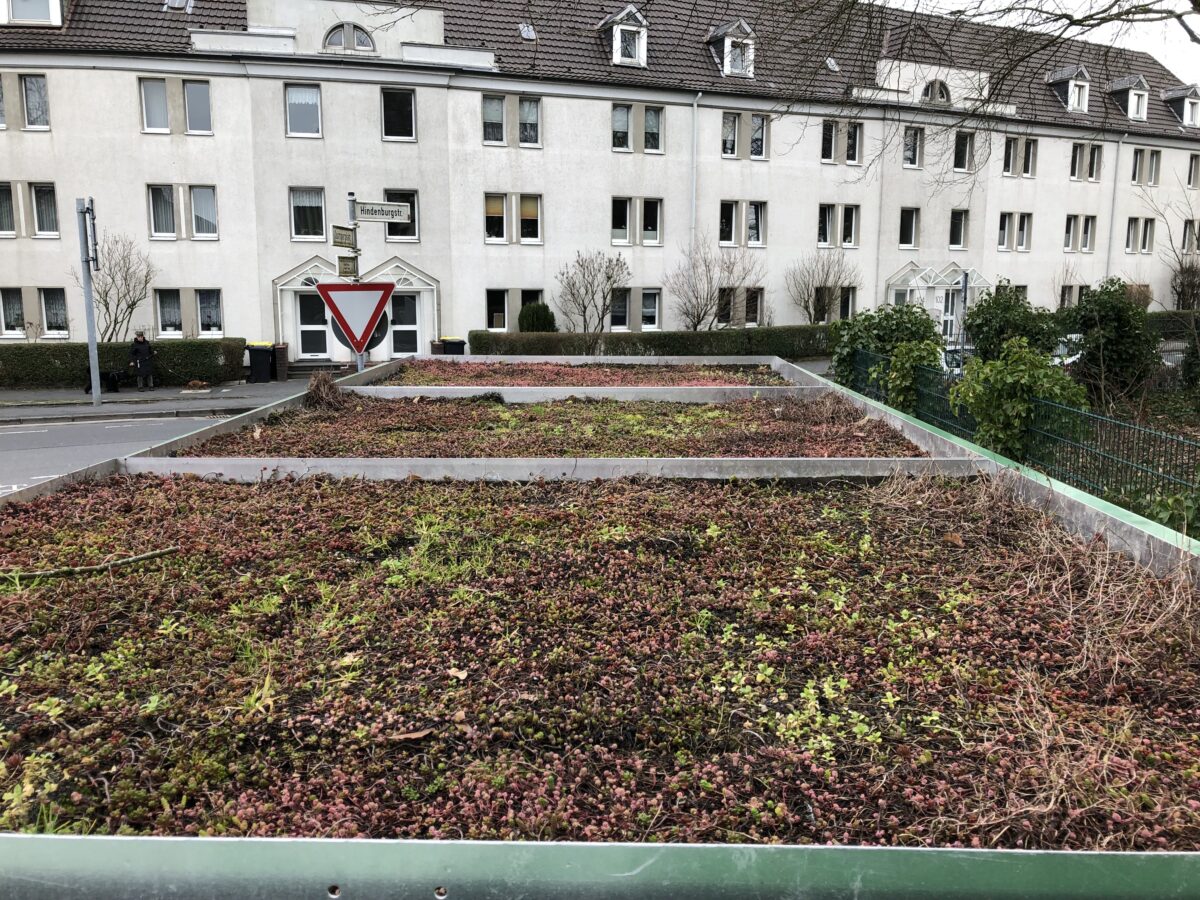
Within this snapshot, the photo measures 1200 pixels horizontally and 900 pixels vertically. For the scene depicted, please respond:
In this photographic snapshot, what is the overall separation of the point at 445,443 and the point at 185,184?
975 inches

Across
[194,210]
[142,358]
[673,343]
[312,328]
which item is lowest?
[142,358]

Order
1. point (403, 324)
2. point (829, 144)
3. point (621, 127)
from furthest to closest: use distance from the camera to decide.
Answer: point (829, 144), point (621, 127), point (403, 324)

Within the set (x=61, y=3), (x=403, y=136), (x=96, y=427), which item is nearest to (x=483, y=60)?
(x=403, y=136)

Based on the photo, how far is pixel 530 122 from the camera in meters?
32.9

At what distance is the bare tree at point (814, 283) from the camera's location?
3675 cm

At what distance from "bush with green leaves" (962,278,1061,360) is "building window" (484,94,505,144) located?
18.5 meters

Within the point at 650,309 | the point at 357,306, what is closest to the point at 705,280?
the point at 650,309

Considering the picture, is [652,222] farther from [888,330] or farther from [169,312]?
[888,330]

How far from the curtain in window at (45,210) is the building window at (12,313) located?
85.4 inches

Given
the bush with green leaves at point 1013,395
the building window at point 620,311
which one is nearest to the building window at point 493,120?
the building window at point 620,311

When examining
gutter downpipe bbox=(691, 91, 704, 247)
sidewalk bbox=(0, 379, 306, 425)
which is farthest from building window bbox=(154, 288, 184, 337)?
gutter downpipe bbox=(691, 91, 704, 247)

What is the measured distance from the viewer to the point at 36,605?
4883 millimetres

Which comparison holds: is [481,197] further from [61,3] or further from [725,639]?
[725,639]

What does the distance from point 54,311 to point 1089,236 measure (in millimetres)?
43811
